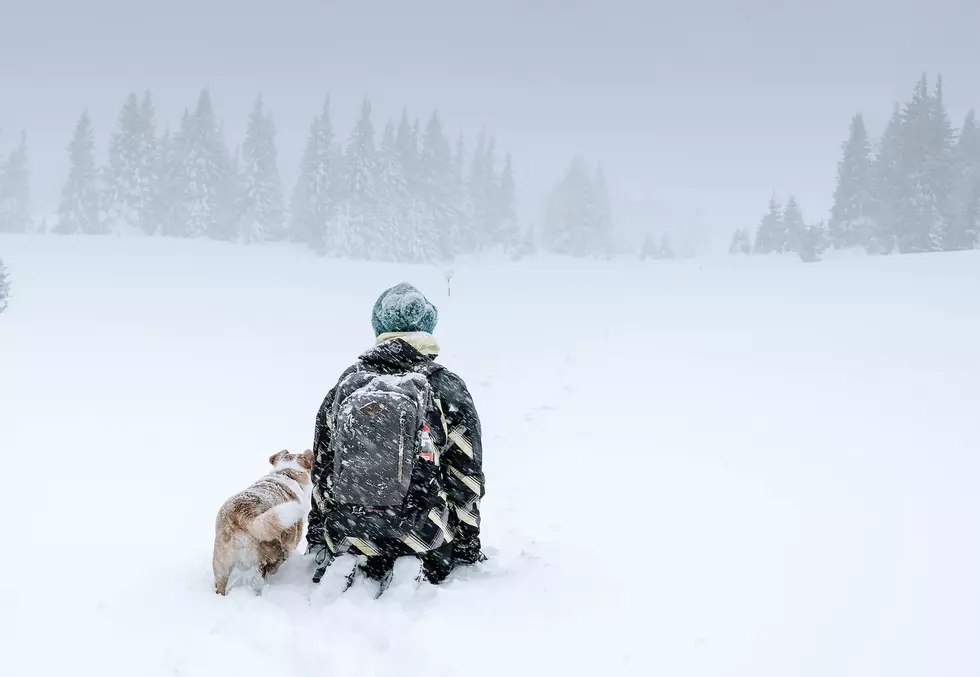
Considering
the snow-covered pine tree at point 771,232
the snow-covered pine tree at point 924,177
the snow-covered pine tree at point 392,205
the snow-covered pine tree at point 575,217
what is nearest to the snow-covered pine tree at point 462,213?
the snow-covered pine tree at point 392,205

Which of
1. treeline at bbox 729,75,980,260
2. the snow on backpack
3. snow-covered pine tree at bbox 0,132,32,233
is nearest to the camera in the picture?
the snow on backpack

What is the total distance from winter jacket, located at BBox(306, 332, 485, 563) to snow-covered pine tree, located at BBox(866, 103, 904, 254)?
127 ft

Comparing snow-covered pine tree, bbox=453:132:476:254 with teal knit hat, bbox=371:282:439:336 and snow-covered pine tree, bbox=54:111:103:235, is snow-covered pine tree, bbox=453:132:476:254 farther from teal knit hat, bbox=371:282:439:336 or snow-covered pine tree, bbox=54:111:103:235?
teal knit hat, bbox=371:282:439:336

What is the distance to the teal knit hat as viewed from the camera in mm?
4020

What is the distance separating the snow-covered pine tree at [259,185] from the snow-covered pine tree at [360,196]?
613 centimetres

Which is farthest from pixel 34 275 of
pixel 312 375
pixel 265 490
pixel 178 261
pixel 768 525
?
pixel 768 525

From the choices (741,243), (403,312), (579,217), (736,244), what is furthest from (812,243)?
(403,312)

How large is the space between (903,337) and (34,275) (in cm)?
2838

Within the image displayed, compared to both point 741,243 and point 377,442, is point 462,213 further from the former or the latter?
point 377,442

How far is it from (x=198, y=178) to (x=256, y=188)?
389 cm

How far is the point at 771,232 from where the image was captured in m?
43.4

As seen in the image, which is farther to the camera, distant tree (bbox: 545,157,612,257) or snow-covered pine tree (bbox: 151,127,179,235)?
distant tree (bbox: 545,157,612,257)

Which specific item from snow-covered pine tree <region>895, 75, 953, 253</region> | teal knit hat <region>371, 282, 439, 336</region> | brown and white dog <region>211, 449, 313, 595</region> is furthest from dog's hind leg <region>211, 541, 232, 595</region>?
snow-covered pine tree <region>895, 75, 953, 253</region>

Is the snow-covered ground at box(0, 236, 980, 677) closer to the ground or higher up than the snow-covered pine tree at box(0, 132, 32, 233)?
closer to the ground
